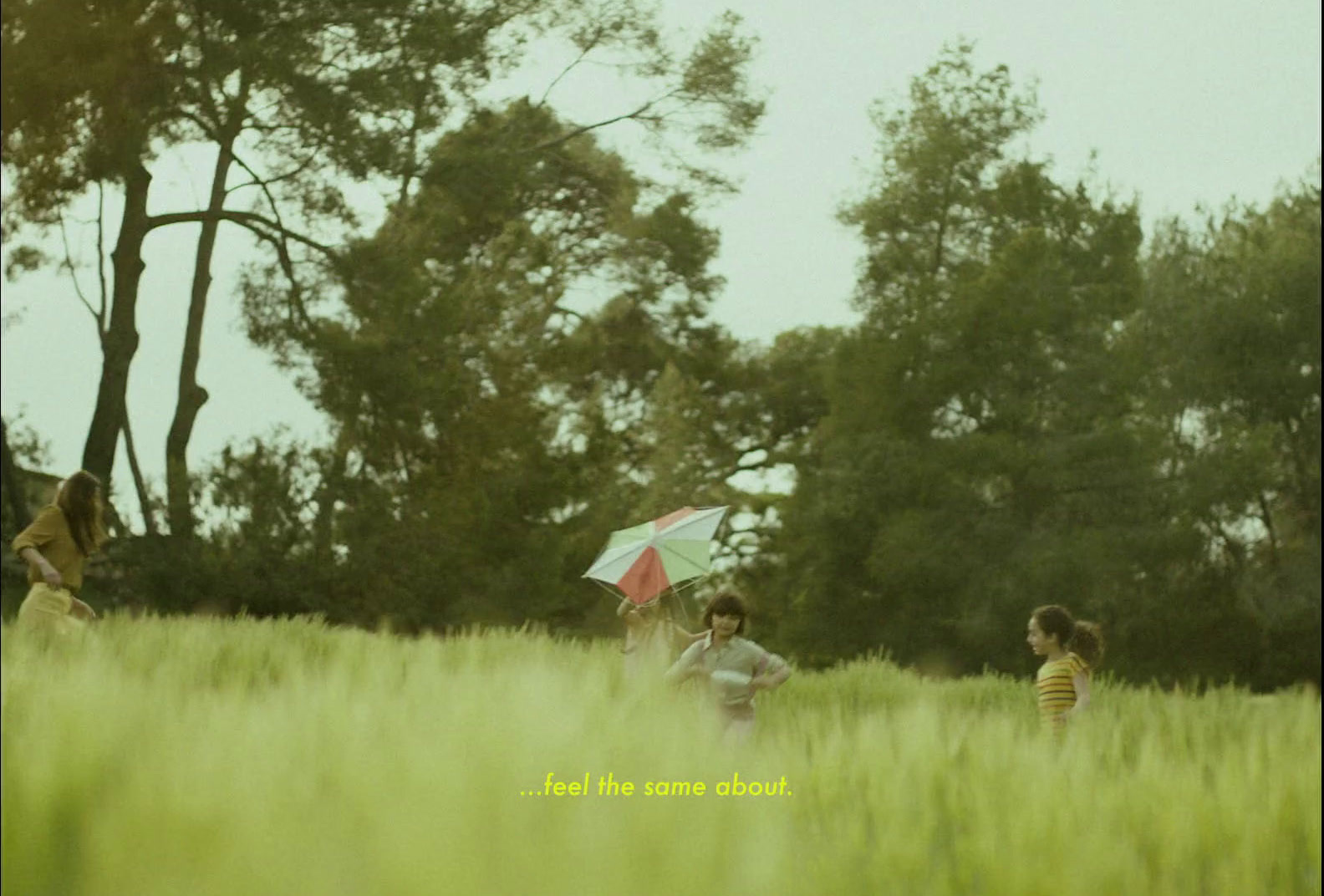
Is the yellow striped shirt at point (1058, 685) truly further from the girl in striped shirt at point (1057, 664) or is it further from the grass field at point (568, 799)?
the grass field at point (568, 799)

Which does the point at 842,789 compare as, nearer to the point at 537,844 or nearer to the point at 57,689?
the point at 537,844

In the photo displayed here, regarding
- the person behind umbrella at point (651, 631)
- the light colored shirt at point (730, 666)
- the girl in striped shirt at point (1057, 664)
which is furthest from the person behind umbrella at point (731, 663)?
the girl in striped shirt at point (1057, 664)

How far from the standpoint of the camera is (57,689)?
3002mm

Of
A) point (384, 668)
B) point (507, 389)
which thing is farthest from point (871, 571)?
point (384, 668)

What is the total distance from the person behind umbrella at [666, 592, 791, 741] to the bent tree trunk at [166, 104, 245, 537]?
17696mm

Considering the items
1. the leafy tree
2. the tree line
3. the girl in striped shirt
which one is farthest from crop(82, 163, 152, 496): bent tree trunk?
the girl in striped shirt

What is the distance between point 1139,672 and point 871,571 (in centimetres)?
525

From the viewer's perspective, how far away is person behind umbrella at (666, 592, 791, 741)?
686cm

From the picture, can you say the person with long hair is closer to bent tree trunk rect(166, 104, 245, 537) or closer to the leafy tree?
bent tree trunk rect(166, 104, 245, 537)

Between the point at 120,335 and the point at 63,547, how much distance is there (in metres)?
15.7

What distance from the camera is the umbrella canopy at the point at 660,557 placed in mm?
9086

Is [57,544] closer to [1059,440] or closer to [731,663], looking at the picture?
[731,663]

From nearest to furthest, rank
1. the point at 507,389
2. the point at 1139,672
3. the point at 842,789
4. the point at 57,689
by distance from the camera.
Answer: the point at 57,689
the point at 842,789
the point at 507,389
the point at 1139,672

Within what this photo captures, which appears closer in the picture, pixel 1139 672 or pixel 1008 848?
pixel 1008 848
